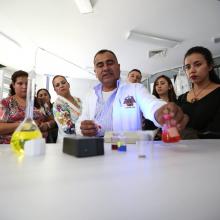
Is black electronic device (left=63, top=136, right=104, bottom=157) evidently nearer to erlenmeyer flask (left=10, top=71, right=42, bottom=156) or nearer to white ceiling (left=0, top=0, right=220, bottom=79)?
erlenmeyer flask (left=10, top=71, right=42, bottom=156)

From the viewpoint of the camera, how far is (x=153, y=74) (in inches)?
281

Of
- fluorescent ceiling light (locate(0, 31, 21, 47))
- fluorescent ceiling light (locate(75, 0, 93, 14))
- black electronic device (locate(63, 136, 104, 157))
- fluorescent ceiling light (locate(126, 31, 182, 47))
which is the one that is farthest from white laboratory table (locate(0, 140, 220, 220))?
fluorescent ceiling light (locate(0, 31, 21, 47))

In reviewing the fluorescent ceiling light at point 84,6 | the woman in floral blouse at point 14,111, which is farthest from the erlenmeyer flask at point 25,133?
the fluorescent ceiling light at point 84,6

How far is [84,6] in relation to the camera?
3016 millimetres

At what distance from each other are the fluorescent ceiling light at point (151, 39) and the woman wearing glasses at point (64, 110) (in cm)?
221

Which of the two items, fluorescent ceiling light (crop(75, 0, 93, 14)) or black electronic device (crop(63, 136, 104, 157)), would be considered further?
fluorescent ceiling light (crop(75, 0, 93, 14))

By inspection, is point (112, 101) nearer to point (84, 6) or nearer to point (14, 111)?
point (14, 111)

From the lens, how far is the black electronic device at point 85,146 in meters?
0.43

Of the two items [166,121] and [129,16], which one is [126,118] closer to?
[166,121]

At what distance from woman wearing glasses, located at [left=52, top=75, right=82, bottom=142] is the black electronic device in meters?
1.28

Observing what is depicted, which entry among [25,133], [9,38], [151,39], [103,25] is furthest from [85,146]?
[9,38]

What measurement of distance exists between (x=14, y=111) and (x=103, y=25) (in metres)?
2.55

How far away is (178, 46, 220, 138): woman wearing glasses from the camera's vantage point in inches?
47.6

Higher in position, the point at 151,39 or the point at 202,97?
the point at 151,39
